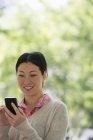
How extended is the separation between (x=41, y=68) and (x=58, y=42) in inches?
116

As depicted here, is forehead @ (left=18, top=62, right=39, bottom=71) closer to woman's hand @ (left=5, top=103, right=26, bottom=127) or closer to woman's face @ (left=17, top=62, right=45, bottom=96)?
woman's face @ (left=17, top=62, right=45, bottom=96)

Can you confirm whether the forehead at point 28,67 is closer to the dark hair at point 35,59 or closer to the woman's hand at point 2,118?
the dark hair at point 35,59

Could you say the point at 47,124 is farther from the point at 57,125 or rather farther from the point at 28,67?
the point at 28,67

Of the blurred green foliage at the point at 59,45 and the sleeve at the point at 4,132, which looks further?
the blurred green foliage at the point at 59,45

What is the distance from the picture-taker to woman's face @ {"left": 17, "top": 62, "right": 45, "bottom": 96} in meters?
1.43

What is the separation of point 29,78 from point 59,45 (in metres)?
2.96

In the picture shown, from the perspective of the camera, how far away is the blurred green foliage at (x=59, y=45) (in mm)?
4234

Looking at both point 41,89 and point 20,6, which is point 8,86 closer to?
point 20,6

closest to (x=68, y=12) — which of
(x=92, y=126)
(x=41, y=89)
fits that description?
(x=92, y=126)

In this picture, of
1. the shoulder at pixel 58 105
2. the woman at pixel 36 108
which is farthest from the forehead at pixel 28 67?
the shoulder at pixel 58 105

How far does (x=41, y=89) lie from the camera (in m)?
1.48

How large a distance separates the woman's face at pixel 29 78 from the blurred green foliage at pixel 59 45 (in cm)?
274

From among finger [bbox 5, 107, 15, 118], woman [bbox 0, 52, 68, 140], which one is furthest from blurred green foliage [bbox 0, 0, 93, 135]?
finger [bbox 5, 107, 15, 118]

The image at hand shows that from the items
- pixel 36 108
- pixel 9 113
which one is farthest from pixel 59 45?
pixel 9 113
